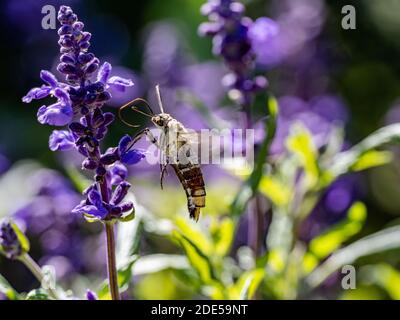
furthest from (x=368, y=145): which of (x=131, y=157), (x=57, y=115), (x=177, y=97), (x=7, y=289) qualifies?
(x=7, y=289)

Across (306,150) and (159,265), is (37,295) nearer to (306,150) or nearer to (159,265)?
(159,265)

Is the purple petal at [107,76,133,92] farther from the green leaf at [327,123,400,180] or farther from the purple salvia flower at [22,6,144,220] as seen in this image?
the green leaf at [327,123,400,180]

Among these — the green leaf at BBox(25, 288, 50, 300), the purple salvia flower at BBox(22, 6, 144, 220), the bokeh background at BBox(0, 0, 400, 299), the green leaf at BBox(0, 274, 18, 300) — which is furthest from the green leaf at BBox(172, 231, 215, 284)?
the green leaf at BBox(0, 274, 18, 300)

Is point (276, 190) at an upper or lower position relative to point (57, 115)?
lower

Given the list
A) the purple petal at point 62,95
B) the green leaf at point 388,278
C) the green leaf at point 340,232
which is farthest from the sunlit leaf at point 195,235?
the green leaf at point 388,278

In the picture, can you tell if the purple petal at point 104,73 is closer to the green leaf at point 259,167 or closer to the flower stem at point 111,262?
the flower stem at point 111,262
